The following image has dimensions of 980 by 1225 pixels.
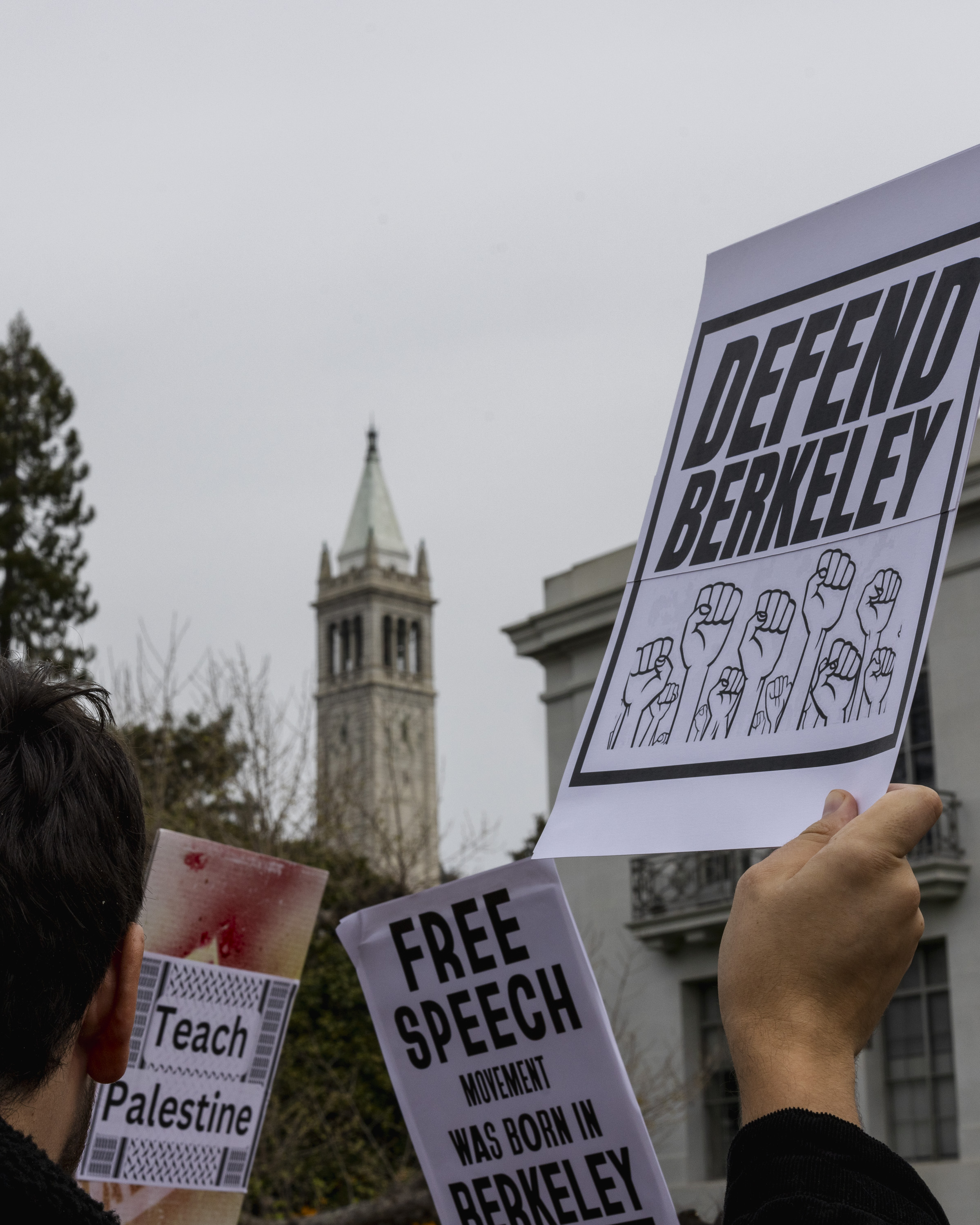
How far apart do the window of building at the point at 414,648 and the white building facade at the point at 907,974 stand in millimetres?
96841

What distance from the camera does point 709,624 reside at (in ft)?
6.31

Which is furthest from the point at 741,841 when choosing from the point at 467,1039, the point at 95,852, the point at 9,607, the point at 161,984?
the point at 9,607

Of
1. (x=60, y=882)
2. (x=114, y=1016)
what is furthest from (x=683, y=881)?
(x=60, y=882)

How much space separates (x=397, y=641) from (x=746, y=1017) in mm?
113874

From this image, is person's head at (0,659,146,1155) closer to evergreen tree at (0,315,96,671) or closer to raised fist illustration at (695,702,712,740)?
raised fist illustration at (695,702,712,740)

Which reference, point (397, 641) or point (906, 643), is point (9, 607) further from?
point (397, 641)

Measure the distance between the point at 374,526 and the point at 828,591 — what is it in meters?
112

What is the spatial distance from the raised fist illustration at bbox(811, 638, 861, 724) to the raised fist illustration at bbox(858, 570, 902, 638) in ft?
0.10

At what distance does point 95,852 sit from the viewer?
1.33 meters

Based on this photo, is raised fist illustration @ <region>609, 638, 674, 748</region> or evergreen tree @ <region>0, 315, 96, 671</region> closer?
raised fist illustration @ <region>609, 638, 674, 748</region>

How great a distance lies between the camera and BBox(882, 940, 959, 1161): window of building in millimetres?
15227

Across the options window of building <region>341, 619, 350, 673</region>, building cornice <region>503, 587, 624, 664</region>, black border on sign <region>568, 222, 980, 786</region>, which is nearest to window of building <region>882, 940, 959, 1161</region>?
building cornice <region>503, 587, 624, 664</region>

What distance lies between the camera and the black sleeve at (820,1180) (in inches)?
46.8

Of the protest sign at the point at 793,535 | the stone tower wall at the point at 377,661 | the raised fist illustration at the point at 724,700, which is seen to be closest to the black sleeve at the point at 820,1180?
the protest sign at the point at 793,535
